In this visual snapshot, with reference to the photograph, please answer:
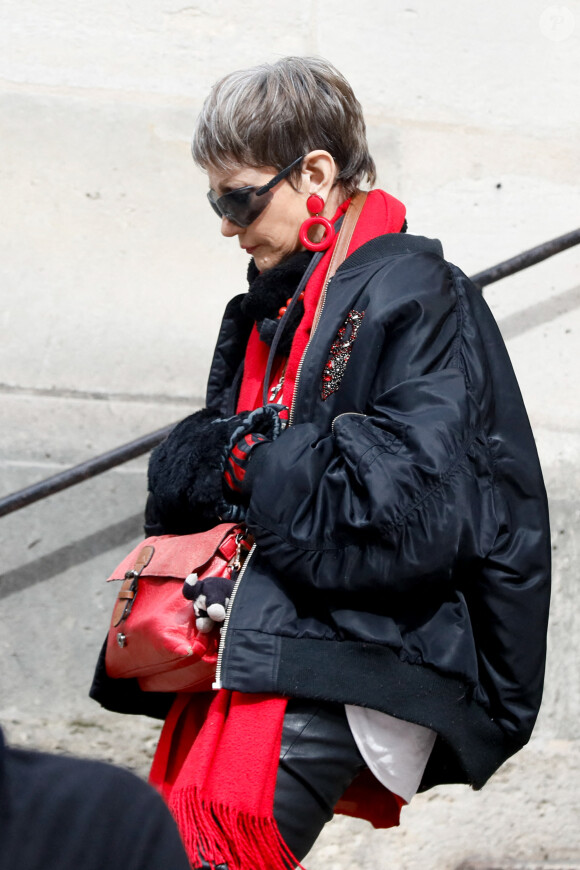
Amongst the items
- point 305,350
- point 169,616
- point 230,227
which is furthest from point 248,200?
point 169,616

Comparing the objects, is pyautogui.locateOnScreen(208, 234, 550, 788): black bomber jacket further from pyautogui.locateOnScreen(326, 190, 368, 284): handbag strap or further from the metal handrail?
the metal handrail

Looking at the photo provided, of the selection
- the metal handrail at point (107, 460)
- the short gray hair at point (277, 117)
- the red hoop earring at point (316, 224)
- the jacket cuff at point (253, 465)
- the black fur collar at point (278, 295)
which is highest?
the short gray hair at point (277, 117)

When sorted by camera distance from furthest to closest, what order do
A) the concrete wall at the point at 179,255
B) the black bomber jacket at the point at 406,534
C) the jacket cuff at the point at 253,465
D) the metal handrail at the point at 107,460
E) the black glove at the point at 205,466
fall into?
the concrete wall at the point at 179,255
the metal handrail at the point at 107,460
the black glove at the point at 205,466
the jacket cuff at the point at 253,465
the black bomber jacket at the point at 406,534

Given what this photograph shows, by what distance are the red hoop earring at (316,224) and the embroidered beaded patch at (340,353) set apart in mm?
240

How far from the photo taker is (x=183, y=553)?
1.81m

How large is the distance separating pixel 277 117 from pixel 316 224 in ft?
0.70

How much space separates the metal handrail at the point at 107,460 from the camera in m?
2.78

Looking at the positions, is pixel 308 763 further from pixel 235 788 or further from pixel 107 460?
pixel 107 460

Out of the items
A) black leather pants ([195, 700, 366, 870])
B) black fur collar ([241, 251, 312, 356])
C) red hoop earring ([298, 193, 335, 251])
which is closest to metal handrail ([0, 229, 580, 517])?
black fur collar ([241, 251, 312, 356])

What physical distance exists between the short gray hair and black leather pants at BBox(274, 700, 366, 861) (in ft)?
3.33

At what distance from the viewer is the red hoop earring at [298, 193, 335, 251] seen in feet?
6.40

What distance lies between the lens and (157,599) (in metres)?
1.81

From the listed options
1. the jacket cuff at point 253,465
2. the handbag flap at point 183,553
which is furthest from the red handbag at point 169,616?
the jacket cuff at point 253,465

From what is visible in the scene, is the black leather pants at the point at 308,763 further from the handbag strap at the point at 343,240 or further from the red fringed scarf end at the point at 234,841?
the handbag strap at the point at 343,240
